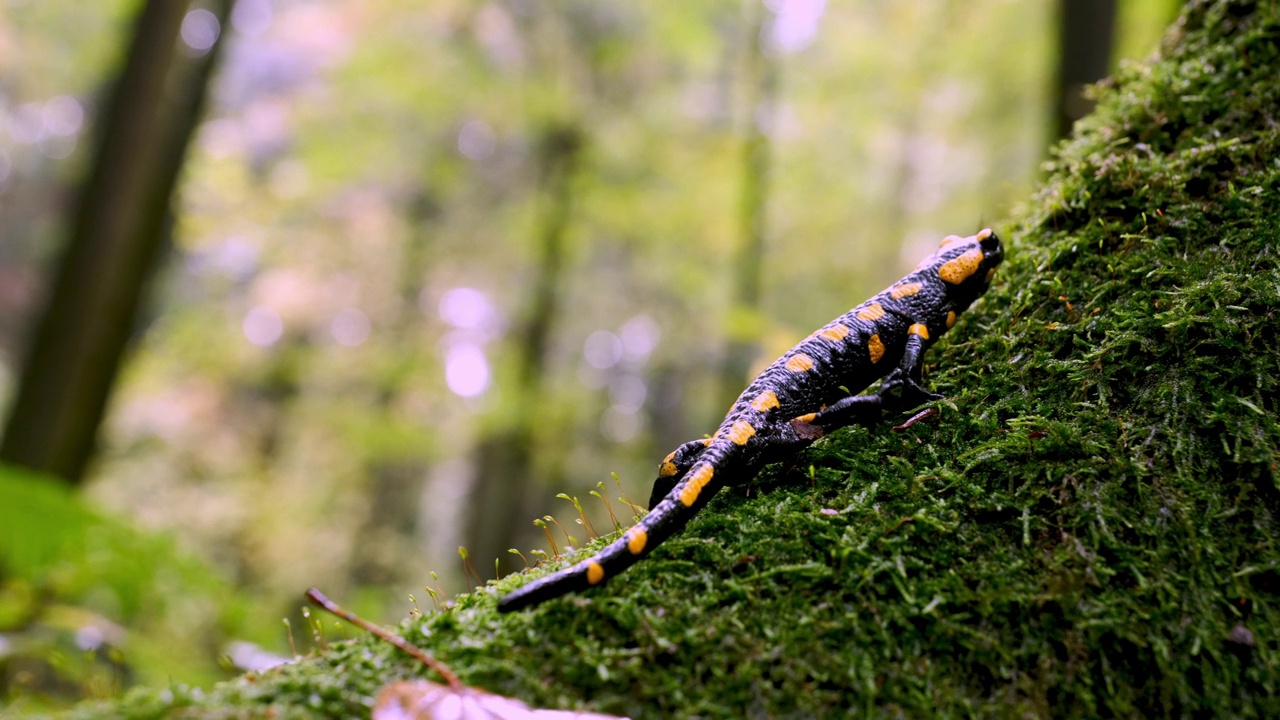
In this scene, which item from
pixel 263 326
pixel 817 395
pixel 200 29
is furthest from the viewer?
pixel 263 326

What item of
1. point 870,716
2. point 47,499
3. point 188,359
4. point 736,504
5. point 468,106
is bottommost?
point 870,716

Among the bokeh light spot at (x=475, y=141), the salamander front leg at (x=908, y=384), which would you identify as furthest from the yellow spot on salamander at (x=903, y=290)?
the bokeh light spot at (x=475, y=141)

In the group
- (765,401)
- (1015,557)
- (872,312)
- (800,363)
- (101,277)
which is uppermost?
(101,277)

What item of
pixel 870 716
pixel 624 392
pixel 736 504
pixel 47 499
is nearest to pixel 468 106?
pixel 47 499

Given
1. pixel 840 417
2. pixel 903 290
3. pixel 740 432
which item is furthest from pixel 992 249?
pixel 740 432

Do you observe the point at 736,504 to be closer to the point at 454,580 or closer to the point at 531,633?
the point at 531,633

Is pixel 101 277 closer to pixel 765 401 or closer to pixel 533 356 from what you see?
pixel 533 356

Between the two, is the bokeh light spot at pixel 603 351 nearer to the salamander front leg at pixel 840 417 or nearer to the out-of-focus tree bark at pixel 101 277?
the out-of-focus tree bark at pixel 101 277
